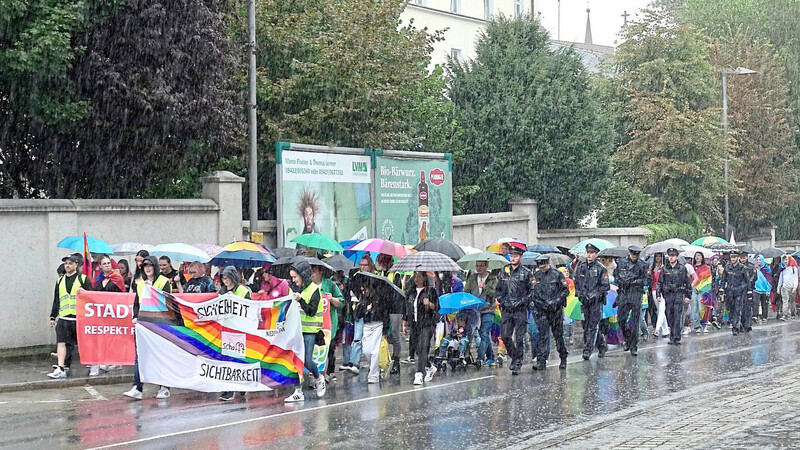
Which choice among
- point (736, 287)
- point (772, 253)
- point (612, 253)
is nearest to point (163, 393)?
point (612, 253)

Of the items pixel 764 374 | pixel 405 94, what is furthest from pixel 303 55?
pixel 764 374

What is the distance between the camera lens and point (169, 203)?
2194cm

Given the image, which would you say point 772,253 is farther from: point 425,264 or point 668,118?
point 425,264

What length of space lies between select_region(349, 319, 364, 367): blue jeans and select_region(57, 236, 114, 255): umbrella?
418 centimetres

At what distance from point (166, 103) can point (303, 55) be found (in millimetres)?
5814

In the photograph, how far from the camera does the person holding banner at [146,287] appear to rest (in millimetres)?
15234

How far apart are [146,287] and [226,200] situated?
766 centimetres

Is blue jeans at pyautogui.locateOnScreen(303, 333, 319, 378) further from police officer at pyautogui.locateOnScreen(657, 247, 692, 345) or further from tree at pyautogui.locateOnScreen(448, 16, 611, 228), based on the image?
tree at pyautogui.locateOnScreen(448, 16, 611, 228)

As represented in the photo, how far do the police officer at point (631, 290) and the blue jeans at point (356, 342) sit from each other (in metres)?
5.35

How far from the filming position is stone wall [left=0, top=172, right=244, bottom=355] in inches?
773

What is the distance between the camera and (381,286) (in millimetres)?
17219

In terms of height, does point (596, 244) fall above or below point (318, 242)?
below

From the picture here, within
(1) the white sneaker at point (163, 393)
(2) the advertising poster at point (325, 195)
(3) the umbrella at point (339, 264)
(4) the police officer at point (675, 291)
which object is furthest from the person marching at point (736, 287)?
(1) the white sneaker at point (163, 393)

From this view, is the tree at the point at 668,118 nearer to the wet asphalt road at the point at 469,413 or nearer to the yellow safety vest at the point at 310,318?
the wet asphalt road at the point at 469,413
